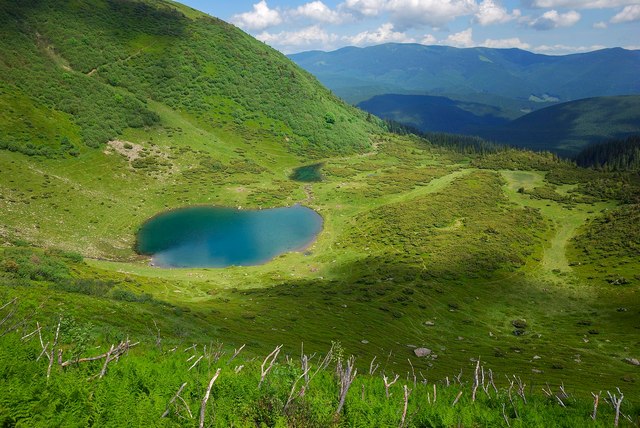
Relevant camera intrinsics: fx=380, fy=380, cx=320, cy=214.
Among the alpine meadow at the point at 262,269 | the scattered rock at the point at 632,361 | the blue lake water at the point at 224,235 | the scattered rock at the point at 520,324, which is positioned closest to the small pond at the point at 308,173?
the alpine meadow at the point at 262,269

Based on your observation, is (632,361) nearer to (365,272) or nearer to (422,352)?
(422,352)

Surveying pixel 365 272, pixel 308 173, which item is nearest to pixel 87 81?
pixel 308 173

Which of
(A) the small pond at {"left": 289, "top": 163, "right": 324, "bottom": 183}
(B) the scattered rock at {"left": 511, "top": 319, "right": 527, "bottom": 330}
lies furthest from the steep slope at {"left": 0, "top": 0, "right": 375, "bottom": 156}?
(B) the scattered rock at {"left": 511, "top": 319, "right": 527, "bottom": 330}

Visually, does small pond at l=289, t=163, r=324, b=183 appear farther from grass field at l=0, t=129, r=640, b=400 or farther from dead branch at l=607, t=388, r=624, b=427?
dead branch at l=607, t=388, r=624, b=427

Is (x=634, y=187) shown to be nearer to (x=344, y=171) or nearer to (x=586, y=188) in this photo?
(x=586, y=188)

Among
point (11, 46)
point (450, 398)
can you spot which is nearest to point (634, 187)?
point (450, 398)

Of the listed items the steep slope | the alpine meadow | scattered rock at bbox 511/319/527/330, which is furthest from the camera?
the steep slope
